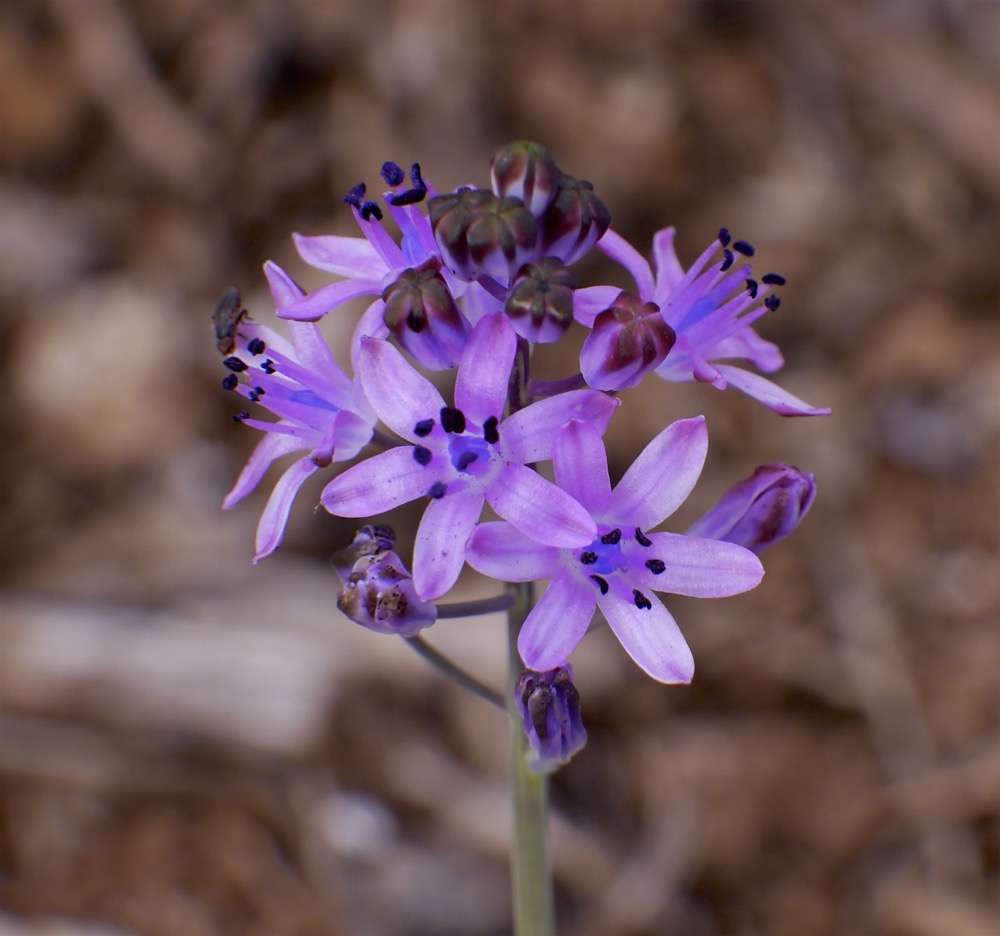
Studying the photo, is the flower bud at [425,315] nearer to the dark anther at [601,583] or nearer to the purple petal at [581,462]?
the purple petal at [581,462]

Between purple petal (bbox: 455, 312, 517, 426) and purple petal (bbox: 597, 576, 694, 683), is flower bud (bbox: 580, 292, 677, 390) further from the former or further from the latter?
purple petal (bbox: 597, 576, 694, 683)

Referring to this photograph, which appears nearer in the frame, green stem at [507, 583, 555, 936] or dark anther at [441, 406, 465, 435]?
dark anther at [441, 406, 465, 435]

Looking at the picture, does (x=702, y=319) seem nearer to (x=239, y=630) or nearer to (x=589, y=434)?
(x=589, y=434)

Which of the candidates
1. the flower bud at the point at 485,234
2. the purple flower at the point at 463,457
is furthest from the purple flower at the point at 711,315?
the purple flower at the point at 463,457


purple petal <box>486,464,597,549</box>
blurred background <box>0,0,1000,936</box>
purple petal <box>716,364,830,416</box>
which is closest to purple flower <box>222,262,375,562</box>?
purple petal <box>486,464,597,549</box>

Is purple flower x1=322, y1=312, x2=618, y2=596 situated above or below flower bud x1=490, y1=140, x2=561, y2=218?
below

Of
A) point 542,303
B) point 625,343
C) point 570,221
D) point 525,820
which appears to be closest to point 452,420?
point 542,303

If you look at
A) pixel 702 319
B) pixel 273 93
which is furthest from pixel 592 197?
pixel 273 93
